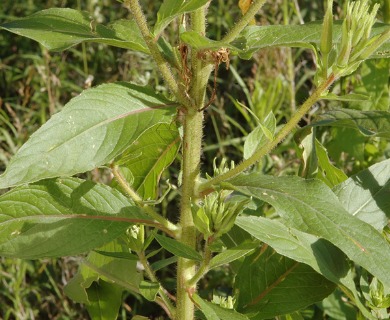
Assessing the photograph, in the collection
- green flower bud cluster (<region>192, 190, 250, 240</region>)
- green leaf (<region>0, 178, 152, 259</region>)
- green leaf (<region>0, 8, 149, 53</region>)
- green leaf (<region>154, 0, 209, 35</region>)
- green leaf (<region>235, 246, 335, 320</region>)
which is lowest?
green leaf (<region>235, 246, 335, 320</region>)

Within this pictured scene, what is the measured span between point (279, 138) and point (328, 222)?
0.20 metres

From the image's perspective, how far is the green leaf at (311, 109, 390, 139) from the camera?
5.29 ft

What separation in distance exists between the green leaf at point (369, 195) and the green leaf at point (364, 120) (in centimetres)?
18

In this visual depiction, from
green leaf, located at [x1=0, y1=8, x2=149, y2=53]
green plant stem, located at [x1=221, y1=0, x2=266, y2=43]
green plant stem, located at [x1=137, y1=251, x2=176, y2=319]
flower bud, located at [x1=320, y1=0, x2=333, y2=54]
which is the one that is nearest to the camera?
flower bud, located at [x1=320, y1=0, x2=333, y2=54]

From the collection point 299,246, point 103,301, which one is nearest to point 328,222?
point 299,246

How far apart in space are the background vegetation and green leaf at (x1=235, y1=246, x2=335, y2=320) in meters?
0.39

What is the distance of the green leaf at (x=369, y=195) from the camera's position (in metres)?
1.87

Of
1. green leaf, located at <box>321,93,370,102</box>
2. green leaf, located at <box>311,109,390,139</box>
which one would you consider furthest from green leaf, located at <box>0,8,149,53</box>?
green leaf, located at <box>311,109,390,139</box>

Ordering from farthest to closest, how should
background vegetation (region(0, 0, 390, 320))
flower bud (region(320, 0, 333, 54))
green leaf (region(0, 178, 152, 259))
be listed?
background vegetation (region(0, 0, 390, 320)) → green leaf (region(0, 178, 152, 259)) → flower bud (region(320, 0, 333, 54))

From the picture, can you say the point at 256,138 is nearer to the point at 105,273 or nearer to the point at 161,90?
the point at 105,273

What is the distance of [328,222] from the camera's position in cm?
141

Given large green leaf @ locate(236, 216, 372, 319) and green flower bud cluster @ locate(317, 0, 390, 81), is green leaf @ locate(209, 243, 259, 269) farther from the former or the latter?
green flower bud cluster @ locate(317, 0, 390, 81)

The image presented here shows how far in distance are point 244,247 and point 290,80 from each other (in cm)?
172

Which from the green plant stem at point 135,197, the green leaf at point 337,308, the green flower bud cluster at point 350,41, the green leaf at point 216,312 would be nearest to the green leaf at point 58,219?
the green plant stem at point 135,197
